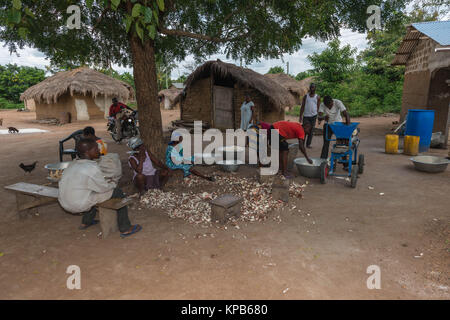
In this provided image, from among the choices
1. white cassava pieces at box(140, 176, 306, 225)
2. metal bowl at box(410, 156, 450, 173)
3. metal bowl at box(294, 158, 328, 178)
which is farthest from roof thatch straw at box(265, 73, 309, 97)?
white cassava pieces at box(140, 176, 306, 225)

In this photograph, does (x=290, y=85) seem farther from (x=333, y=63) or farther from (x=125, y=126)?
(x=125, y=126)

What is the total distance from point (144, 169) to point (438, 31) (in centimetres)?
902

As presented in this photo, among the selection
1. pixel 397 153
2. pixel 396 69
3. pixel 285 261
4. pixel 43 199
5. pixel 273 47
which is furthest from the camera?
pixel 396 69

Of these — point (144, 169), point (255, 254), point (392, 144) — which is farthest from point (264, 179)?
point (392, 144)

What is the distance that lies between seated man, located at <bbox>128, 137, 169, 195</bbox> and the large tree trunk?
2.08 ft

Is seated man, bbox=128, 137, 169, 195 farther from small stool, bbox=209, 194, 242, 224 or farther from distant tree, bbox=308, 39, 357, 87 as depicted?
distant tree, bbox=308, 39, 357, 87

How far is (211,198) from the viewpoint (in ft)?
15.3

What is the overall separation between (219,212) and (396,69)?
68.9 feet

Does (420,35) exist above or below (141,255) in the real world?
above

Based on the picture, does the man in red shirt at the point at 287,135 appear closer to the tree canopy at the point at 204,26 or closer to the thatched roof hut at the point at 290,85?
the tree canopy at the point at 204,26

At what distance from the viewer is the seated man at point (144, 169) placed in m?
4.56

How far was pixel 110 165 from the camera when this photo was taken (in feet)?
13.6
